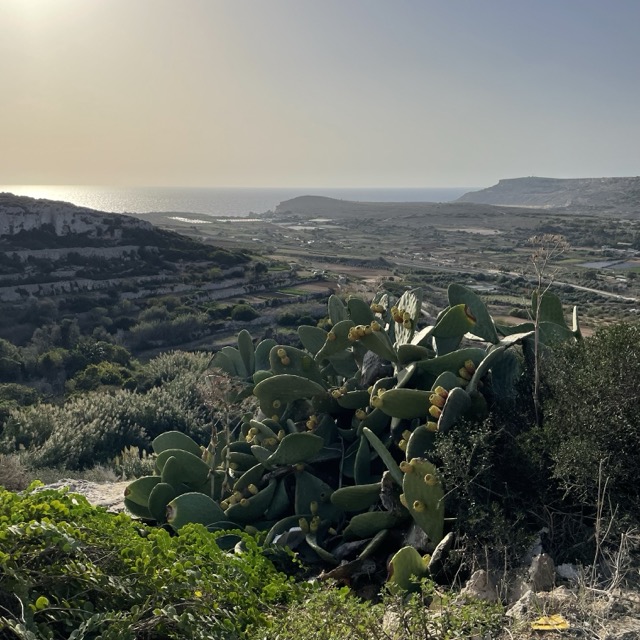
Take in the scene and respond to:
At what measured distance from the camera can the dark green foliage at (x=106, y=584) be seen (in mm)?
2396

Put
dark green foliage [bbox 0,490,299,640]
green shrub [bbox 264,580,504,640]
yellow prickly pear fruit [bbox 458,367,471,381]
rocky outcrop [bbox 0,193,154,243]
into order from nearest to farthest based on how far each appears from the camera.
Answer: dark green foliage [bbox 0,490,299,640], green shrub [bbox 264,580,504,640], yellow prickly pear fruit [bbox 458,367,471,381], rocky outcrop [bbox 0,193,154,243]

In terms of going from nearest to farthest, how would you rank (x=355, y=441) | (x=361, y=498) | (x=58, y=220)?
(x=361, y=498)
(x=355, y=441)
(x=58, y=220)

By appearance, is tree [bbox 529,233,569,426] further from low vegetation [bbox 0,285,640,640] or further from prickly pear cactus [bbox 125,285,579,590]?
prickly pear cactus [bbox 125,285,579,590]

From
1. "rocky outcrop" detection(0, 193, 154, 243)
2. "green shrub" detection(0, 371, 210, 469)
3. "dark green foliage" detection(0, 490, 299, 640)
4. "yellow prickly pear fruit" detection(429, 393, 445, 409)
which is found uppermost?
"rocky outcrop" detection(0, 193, 154, 243)

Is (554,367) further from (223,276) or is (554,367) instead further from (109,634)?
(223,276)

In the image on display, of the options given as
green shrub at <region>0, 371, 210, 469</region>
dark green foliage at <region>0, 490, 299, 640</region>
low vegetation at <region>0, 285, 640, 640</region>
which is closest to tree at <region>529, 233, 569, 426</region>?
low vegetation at <region>0, 285, 640, 640</region>

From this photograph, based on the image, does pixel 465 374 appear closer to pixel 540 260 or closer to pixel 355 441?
pixel 540 260

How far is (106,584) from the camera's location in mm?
2586

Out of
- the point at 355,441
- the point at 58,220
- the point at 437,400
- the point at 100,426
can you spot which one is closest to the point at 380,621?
the point at 437,400

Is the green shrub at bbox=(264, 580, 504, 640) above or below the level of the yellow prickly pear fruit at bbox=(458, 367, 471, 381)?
below

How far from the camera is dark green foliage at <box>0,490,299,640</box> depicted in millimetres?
2396

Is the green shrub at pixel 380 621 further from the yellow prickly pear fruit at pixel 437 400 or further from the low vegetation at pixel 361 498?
the yellow prickly pear fruit at pixel 437 400

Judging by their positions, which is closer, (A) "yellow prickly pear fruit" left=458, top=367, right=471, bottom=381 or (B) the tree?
(B) the tree

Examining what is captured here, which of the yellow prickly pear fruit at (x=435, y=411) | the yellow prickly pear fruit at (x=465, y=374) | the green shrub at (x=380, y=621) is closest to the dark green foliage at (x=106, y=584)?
the green shrub at (x=380, y=621)
